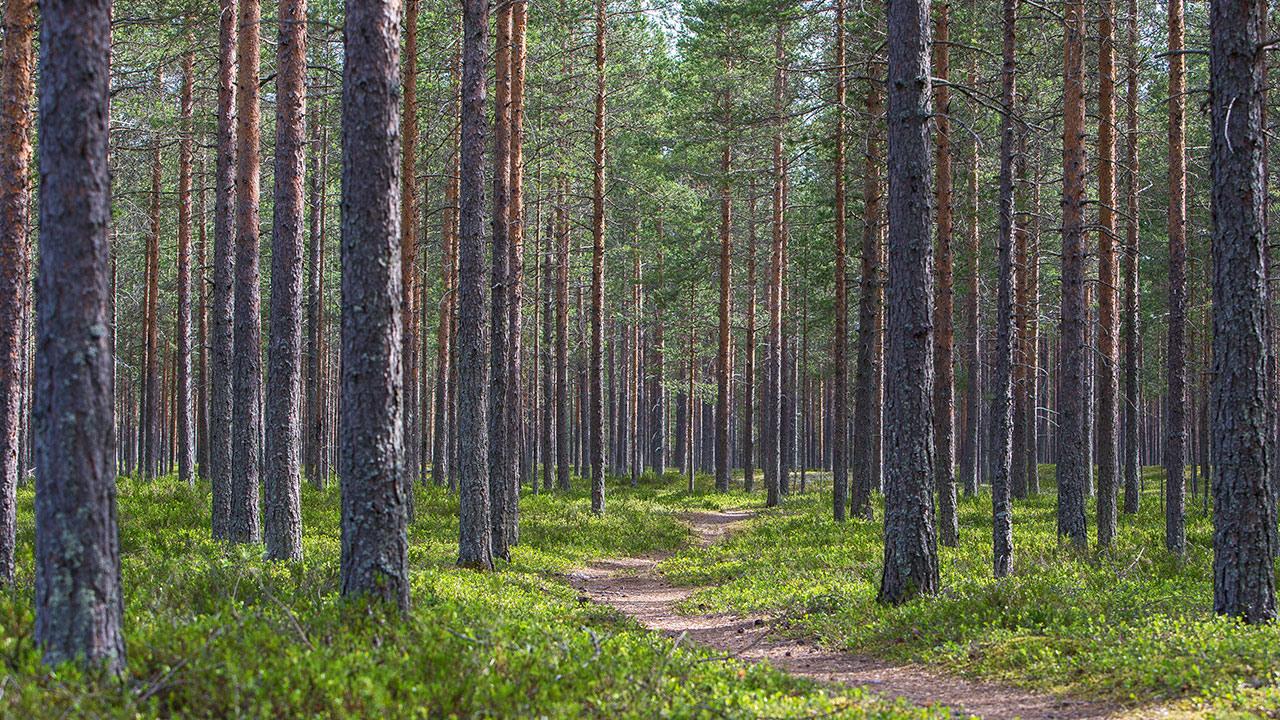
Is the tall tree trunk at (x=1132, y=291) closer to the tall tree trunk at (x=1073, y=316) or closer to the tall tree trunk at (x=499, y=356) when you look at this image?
the tall tree trunk at (x=1073, y=316)

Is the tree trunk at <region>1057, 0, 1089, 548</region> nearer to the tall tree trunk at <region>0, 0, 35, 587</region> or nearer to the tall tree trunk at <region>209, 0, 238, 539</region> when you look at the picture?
the tall tree trunk at <region>209, 0, 238, 539</region>

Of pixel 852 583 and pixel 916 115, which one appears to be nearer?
pixel 916 115

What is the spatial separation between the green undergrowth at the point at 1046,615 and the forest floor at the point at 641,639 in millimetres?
27

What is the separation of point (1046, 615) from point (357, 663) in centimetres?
683

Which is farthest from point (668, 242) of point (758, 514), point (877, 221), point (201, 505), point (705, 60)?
point (201, 505)

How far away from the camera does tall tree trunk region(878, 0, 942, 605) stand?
1005cm

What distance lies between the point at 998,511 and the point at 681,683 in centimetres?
747

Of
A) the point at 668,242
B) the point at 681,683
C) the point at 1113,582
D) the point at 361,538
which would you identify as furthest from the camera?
the point at 668,242

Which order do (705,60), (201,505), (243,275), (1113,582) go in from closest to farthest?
(1113,582) → (243,275) → (201,505) → (705,60)

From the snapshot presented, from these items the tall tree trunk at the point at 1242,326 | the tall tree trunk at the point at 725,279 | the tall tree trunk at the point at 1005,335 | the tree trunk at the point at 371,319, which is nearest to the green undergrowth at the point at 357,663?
the tree trunk at the point at 371,319

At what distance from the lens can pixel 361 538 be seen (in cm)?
705

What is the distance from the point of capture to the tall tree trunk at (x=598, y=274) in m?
23.3

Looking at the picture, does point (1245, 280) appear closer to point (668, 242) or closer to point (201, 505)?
point (201, 505)

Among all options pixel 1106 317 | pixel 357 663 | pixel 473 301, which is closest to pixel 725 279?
pixel 1106 317
